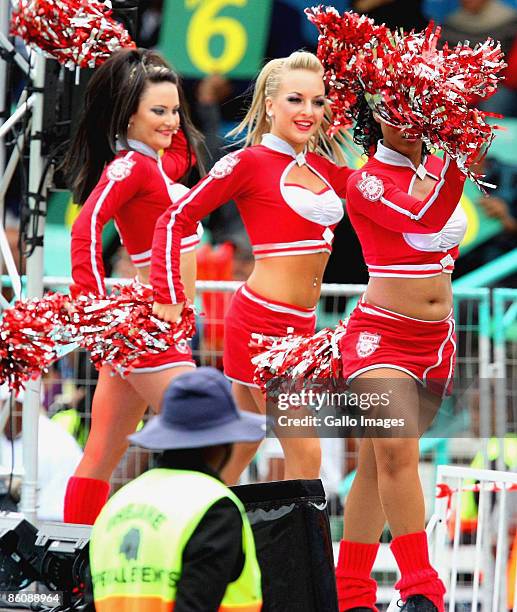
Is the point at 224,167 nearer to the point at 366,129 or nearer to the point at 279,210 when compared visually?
the point at 279,210

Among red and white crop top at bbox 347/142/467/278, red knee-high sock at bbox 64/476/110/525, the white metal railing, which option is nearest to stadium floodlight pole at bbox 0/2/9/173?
red knee-high sock at bbox 64/476/110/525

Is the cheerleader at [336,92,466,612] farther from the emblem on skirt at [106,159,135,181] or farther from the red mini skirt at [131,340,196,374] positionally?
the emblem on skirt at [106,159,135,181]

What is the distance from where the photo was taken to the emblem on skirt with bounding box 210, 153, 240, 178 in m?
5.18

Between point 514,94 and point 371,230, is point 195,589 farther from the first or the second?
point 514,94

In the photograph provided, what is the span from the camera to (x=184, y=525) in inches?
115

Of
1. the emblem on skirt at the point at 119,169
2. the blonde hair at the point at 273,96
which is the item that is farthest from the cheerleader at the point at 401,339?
the emblem on skirt at the point at 119,169

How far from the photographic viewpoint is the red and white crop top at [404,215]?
4512 mm

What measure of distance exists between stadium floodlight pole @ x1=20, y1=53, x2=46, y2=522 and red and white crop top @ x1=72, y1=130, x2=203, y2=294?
60 cm

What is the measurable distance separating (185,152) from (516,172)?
3961 mm

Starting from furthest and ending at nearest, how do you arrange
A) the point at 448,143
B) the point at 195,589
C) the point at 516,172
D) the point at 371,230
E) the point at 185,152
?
the point at 516,172 < the point at 185,152 < the point at 371,230 < the point at 448,143 < the point at 195,589

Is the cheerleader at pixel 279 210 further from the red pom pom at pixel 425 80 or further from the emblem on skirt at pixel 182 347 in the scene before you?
the red pom pom at pixel 425 80

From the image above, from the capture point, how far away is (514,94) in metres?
9.20

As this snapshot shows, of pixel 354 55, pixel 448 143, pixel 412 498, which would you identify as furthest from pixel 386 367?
pixel 354 55

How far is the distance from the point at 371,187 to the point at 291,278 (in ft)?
2.26
